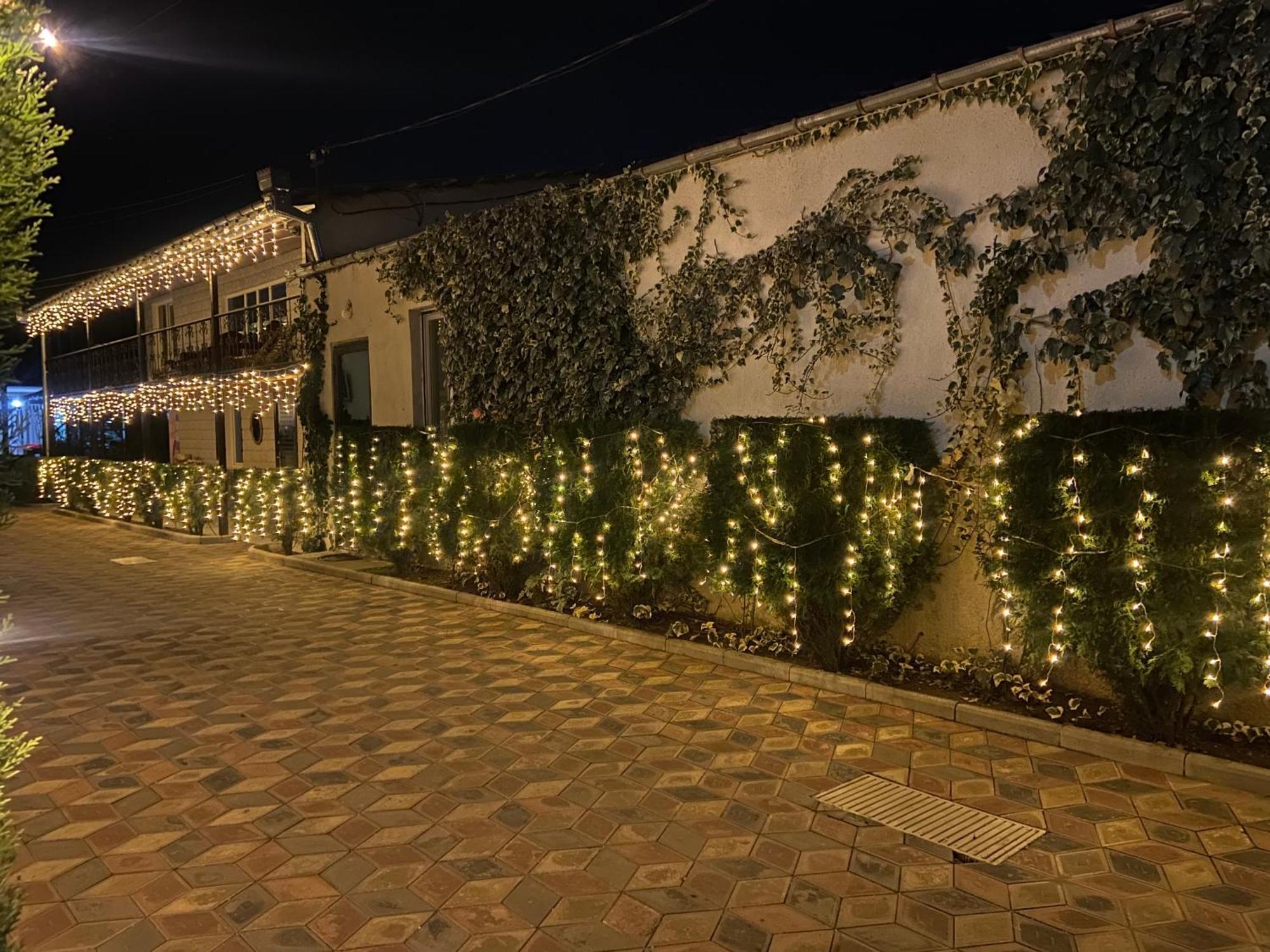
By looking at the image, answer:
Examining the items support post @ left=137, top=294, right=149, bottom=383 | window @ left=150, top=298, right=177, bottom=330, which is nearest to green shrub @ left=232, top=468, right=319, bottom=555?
support post @ left=137, top=294, right=149, bottom=383

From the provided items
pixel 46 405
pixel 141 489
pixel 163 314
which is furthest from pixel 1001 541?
pixel 46 405

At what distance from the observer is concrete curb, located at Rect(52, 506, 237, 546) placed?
1513 cm

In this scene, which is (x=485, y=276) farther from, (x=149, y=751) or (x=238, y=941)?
(x=238, y=941)

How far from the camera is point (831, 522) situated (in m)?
6.20

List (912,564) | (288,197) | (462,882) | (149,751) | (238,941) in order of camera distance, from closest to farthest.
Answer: (238,941) → (462,882) → (149,751) → (912,564) → (288,197)

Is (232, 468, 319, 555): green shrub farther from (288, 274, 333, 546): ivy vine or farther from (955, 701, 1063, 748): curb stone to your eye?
(955, 701, 1063, 748): curb stone

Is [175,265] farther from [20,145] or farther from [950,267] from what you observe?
[20,145]

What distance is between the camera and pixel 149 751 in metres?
5.27

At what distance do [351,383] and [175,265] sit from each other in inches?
285

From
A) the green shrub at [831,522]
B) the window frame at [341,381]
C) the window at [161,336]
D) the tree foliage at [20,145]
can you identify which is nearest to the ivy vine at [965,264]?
the green shrub at [831,522]

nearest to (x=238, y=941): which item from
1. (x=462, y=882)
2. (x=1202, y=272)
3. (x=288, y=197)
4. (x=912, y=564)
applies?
(x=462, y=882)

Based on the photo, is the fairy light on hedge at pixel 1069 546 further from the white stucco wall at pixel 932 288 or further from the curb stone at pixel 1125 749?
the white stucco wall at pixel 932 288

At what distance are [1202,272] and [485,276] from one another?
22.7 feet

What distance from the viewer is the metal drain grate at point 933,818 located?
3.90m
